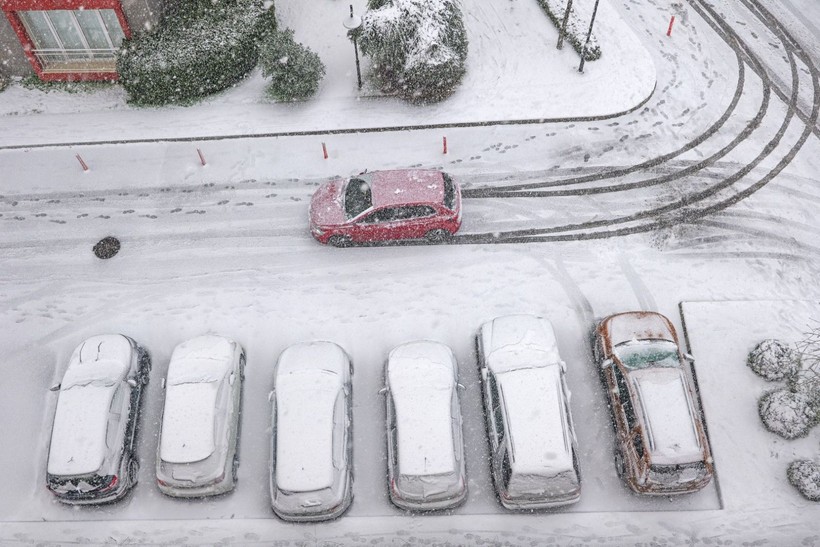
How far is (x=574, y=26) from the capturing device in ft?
64.6

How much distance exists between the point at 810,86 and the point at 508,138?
32.5 feet

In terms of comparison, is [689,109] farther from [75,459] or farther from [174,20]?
[75,459]

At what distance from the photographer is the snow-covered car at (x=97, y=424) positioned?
37.3 feet

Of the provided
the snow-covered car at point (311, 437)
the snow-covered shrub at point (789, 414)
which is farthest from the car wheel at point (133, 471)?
the snow-covered shrub at point (789, 414)

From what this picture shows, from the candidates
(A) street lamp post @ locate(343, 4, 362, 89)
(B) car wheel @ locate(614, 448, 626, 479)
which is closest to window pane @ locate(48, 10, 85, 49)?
(A) street lamp post @ locate(343, 4, 362, 89)

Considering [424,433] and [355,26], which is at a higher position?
[355,26]

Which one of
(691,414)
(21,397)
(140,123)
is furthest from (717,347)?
(140,123)

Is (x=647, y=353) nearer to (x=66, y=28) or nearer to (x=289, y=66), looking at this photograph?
(x=289, y=66)

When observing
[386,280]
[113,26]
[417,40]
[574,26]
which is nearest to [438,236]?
[386,280]

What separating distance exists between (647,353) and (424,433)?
16.4ft

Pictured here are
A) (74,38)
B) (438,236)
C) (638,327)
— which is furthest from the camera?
(74,38)

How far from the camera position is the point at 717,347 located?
13477mm

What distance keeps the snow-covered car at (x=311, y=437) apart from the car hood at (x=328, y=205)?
3.64 metres

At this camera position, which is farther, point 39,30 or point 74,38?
point 74,38
